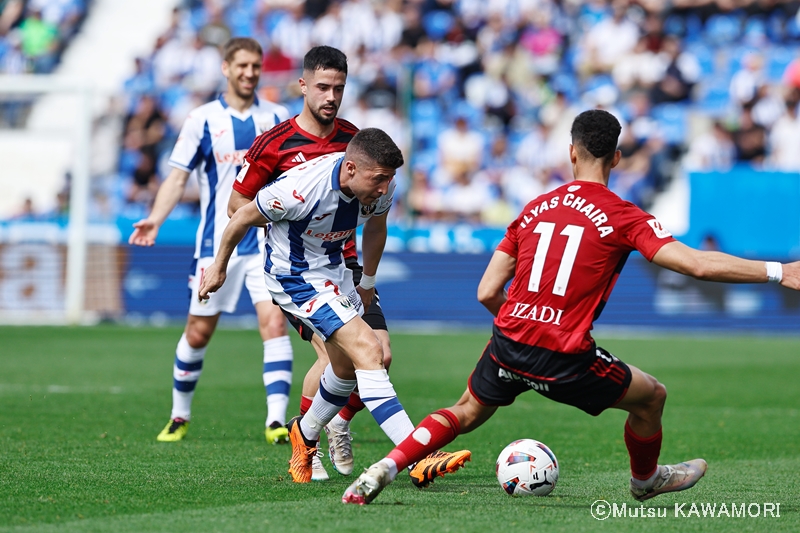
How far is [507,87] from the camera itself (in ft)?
72.1

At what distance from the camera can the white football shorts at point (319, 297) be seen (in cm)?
A: 585

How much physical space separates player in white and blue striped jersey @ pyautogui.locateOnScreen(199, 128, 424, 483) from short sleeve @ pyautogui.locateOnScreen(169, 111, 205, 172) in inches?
86.2

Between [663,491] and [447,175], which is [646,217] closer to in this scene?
[663,491]

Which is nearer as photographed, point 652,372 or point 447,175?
point 652,372

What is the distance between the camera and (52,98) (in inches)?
705

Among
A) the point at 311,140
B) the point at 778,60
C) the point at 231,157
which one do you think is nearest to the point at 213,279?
the point at 311,140

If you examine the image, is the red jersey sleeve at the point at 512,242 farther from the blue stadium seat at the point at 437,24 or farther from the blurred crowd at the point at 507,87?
the blue stadium seat at the point at 437,24

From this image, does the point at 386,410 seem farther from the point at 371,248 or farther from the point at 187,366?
the point at 187,366

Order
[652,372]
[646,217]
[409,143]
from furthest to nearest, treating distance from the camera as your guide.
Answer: [409,143], [652,372], [646,217]

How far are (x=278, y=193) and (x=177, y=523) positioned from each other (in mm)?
1818

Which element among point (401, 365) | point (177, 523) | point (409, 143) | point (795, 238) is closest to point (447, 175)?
point (409, 143)

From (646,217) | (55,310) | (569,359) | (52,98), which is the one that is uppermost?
(52,98)

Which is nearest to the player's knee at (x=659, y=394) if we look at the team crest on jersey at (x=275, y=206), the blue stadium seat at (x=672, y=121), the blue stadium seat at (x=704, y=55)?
the team crest on jersey at (x=275, y=206)

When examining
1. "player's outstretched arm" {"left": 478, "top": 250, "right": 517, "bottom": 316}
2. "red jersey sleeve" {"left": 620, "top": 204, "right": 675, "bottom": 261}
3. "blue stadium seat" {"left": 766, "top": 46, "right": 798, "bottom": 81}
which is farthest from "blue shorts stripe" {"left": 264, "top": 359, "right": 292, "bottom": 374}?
"blue stadium seat" {"left": 766, "top": 46, "right": 798, "bottom": 81}
